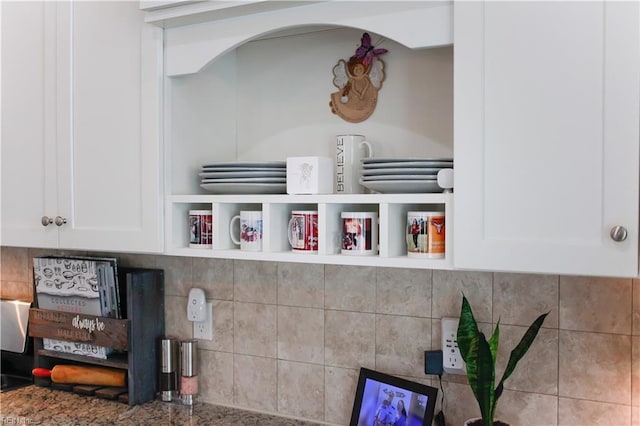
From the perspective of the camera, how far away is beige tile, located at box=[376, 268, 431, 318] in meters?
1.76

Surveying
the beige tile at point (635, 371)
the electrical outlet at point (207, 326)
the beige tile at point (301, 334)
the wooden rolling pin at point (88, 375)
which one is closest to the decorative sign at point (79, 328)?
the wooden rolling pin at point (88, 375)

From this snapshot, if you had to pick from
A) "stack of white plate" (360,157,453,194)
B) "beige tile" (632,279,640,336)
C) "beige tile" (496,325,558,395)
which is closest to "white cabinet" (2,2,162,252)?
"stack of white plate" (360,157,453,194)

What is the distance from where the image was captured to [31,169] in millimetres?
2029

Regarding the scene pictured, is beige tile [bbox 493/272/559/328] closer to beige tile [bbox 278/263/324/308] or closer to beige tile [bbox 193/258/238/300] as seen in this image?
beige tile [bbox 278/263/324/308]

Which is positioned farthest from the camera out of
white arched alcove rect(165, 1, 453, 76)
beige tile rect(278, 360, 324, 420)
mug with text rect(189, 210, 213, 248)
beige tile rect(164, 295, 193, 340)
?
beige tile rect(164, 295, 193, 340)

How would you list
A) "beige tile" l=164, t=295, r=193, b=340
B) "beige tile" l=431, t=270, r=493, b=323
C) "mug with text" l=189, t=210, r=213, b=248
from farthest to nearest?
1. "beige tile" l=164, t=295, r=193, b=340
2. "mug with text" l=189, t=210, r=213, b=248
3. "beige tile" l=431, t=270, r=493, b=323

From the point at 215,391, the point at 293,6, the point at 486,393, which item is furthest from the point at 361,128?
the point at 215,391

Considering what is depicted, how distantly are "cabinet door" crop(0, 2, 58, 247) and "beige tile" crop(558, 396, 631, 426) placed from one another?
155cm

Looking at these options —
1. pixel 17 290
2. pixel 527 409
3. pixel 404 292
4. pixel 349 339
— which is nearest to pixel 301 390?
pixel 349 339

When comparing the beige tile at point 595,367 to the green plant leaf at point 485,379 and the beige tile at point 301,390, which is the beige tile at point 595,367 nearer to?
Answer: the green plant leaf at point 485,379

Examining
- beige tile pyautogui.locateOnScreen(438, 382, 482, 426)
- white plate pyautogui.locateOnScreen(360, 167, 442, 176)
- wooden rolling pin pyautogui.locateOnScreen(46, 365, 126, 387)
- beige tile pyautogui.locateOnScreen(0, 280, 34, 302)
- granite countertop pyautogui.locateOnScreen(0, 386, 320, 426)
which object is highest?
white plate pyautogui.locateOnScreen(360, 167, 442, 176)

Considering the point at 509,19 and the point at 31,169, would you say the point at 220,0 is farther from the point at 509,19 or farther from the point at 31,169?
the point at 31,169

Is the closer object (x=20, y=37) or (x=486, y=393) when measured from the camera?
(x=486, y=393)

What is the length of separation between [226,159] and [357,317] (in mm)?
650
